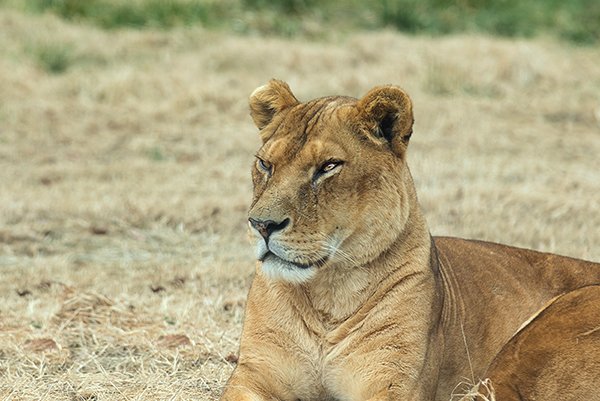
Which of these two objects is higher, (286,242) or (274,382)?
(286,242)

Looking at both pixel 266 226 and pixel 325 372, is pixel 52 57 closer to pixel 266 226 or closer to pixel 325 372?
pixel 325 372

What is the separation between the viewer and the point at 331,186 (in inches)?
159

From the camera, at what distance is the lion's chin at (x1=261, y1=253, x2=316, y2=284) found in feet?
13.0

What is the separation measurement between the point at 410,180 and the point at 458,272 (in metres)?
0.61

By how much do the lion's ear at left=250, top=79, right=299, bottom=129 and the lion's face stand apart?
20 centimetres

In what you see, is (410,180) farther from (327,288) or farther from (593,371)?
(593,371)

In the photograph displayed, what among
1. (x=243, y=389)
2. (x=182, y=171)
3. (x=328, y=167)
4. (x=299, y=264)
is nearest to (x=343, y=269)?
(x=299, y=264)

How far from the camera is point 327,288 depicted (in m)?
4.24

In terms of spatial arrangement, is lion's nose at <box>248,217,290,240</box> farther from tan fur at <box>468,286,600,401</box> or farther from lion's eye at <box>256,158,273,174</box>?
tan fur at <box>468,286,600,401</box>

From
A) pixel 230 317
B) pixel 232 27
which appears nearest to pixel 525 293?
pixel 230 317

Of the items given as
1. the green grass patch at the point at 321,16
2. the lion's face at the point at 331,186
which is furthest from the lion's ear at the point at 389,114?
the green grass patch at the point at 321,16

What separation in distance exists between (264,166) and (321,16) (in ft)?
36.3

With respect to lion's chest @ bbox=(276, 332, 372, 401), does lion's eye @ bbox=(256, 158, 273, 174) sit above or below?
above

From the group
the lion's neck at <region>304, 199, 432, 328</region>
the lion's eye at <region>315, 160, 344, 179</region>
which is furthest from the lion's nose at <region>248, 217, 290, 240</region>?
the lion's neck at <region>304, 199, 432, 328</region>
